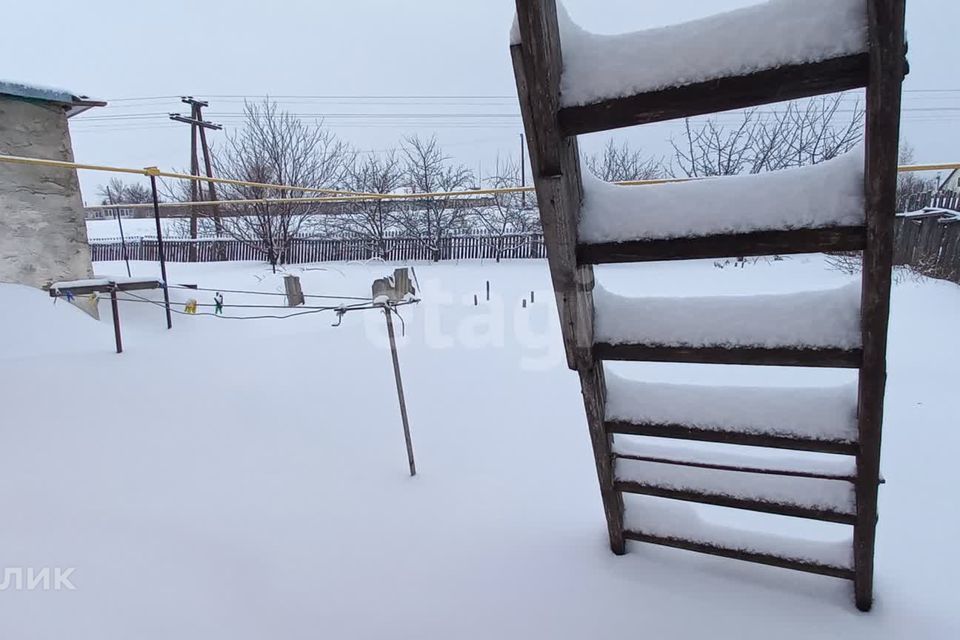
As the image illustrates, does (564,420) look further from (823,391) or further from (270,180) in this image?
(270,180)

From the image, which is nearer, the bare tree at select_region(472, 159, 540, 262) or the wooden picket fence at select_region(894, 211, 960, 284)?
the wooden picket fence at select_region(894, 211, 960, 284)

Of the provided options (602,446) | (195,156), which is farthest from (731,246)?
(195,156)

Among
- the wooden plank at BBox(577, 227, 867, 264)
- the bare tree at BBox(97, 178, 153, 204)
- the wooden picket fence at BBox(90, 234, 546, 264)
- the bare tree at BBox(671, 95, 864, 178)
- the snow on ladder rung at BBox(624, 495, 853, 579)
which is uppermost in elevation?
the bare tree at BBox(97, 178, 153, 204)

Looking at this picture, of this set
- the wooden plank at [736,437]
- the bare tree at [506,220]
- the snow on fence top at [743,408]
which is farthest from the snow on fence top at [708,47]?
the bare tree at [506,220]

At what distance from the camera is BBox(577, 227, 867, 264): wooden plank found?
2.86 feet

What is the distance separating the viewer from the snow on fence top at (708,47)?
73 centimetres

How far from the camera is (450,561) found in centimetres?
173

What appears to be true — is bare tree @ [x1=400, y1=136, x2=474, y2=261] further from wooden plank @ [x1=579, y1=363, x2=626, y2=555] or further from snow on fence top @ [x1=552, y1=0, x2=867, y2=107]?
snow on fence top @ [x1=552, y1=0, x2=867, y2=107]

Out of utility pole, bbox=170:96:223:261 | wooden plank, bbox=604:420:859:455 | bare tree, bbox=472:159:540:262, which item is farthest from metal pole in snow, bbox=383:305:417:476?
utility pole, bbox=170:96:223:261

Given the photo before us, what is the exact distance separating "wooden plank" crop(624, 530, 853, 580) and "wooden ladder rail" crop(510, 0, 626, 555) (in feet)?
2.29

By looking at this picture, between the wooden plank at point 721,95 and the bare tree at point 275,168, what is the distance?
1213cm

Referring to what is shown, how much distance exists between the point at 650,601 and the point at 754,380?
7.83 feet

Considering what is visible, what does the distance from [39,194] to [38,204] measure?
3.3 inches

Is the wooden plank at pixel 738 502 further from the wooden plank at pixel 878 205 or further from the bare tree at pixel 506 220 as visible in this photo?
the bare tree at pixel 506 220
